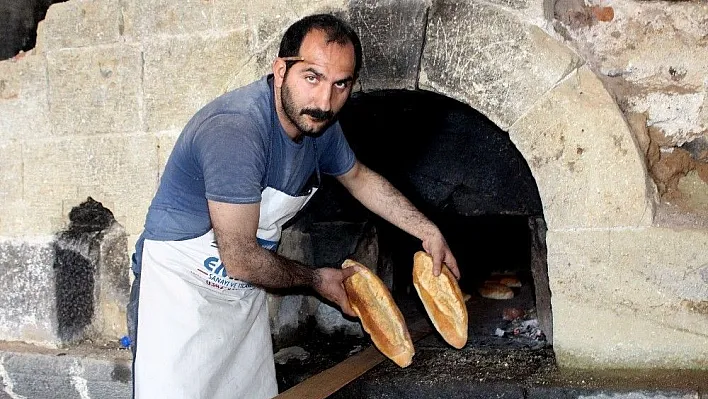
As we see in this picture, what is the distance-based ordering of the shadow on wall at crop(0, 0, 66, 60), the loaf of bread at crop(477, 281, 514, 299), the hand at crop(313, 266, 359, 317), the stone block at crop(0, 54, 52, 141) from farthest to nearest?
the loaf of bread at crop(477, 281, 514, 299) → the shadow on wall at crop(0, 0, 66, 60) → the stone block at crop(0, 54, 52, 141) → the hand at crop(313, 266, 359, 317)

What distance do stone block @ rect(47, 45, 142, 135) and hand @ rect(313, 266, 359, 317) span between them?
112 centimetres

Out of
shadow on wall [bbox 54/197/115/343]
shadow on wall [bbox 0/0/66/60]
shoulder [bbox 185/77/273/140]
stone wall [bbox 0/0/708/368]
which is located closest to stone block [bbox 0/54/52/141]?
stone wall [bbox 0/0/708/368]

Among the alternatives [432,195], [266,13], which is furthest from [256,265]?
[432,195]

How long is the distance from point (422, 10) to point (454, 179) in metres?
1.07

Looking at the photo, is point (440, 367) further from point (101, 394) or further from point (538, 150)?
point (101, 394)

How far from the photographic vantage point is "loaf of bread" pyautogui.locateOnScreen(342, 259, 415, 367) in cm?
245

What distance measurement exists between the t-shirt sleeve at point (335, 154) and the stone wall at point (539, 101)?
28cm

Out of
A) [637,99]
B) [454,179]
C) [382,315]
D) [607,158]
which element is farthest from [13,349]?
[637,99]

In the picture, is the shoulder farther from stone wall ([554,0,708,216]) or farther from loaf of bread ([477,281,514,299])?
loaf of bread ([477,281,514,299])

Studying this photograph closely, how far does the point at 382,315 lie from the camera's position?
98.6 inches

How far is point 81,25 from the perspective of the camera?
2.99 metres

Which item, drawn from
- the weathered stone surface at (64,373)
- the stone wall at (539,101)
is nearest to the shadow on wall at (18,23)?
the stone wall at (539,101)

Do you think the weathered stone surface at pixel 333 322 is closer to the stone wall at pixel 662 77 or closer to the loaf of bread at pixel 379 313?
the loaf of bread at pixel 379 313

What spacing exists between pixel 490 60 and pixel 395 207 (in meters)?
0.61
